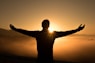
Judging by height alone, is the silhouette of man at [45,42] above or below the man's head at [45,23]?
below

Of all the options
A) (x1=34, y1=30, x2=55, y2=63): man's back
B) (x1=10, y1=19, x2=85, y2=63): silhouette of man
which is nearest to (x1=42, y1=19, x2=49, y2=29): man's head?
(x1=10, y1=19, x2=85, y2=63): silhouette of man

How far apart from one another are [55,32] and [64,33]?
0.79ft

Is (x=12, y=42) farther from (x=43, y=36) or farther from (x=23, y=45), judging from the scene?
(x=43, y=36)

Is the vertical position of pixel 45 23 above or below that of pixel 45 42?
above

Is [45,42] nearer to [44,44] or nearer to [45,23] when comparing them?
[44,44]

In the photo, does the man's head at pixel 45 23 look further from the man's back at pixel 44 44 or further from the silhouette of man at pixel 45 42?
the man's back at pixel 44 44

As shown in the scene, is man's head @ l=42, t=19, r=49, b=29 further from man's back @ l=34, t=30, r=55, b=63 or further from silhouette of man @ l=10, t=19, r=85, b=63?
man's back @ l=34, t=30, r=55, b=63

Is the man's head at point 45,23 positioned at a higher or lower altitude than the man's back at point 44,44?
higher

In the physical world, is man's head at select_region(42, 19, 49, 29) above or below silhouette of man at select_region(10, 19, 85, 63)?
above

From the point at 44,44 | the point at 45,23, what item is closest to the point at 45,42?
the point at 44,44

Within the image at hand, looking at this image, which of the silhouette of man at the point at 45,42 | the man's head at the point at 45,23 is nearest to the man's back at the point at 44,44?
the silhouette of man at the point at 45,42

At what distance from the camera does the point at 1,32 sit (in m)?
38.8

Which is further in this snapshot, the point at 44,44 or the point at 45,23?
the point at 44,44

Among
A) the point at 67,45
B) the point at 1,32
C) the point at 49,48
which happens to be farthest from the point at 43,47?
the point at 67,45
